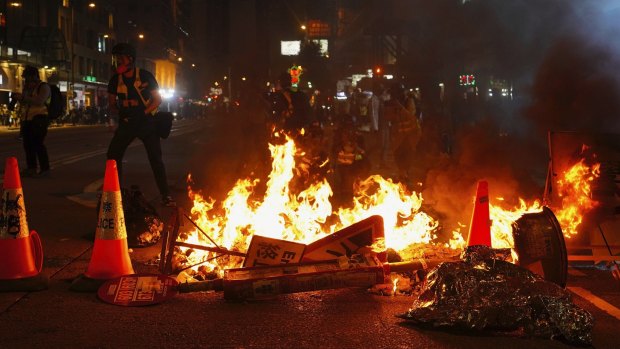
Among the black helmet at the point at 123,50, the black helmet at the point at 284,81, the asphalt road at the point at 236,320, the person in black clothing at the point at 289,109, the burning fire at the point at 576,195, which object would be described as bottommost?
the asphalt road at the point at 236,320

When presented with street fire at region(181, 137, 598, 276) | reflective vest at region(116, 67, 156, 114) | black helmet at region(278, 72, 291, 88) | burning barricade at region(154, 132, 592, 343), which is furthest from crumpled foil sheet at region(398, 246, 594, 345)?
black helmet at region(278, 72, 291, 88)

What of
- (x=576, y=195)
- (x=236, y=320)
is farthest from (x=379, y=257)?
(x=576, y=195)

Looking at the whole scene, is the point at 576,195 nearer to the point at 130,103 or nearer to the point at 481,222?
the point at 481,222

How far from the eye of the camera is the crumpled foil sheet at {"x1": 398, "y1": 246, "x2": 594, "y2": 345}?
369 cm

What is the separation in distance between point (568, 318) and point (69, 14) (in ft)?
201

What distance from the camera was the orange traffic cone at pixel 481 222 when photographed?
16.5 feet

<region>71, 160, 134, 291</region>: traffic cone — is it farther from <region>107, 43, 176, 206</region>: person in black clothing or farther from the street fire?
<region>107, 43, 176, 206</region>: person in black clothing

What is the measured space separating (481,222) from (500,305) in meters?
1.35

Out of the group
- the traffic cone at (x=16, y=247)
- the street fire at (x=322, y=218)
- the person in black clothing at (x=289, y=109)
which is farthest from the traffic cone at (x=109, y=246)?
the person in black clothing at (x=289, y=109)

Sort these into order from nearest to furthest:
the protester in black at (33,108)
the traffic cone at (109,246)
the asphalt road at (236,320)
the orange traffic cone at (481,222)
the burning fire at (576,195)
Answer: the asphalt road at (236,320)
the traffic cone at (109,246)
the orange traffic cone at (481,222)
the burning fire at (576,195)
the protester in black at (33,108)

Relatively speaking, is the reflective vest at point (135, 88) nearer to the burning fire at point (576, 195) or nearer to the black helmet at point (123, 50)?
the black helmet at point (123, 50)

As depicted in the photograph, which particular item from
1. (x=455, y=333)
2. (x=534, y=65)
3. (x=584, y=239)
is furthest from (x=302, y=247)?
(x=534, y=65)

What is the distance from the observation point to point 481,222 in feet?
16.6

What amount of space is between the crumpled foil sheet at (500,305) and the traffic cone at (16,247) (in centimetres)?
255
